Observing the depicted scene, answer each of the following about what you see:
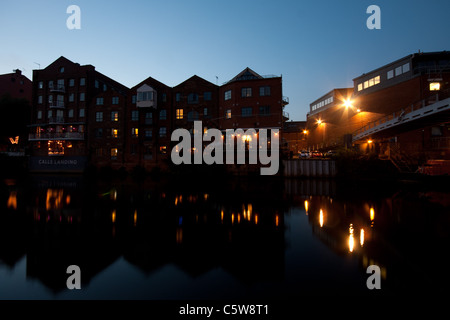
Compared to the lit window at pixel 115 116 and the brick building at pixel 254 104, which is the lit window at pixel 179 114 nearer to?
the brick building at pixel 254 104

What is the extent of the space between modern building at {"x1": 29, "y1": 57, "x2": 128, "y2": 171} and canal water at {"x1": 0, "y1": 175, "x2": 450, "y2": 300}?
31732 millimetres

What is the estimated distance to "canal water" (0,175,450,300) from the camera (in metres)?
5.26

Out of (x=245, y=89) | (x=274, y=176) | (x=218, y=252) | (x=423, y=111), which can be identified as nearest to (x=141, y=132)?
(x=245, y=89)

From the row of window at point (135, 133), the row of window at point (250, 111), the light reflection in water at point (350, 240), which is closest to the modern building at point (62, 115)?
the row of window at point (135, 133)

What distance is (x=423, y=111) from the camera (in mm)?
20734

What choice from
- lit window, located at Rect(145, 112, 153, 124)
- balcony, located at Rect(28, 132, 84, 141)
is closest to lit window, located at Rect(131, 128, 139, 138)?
lit window, located at Rect(145, 112, 153, 124)

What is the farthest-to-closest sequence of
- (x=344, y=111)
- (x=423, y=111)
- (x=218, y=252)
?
(x=344, y=111)
(x=423, y=111)
(x=218, y=252)

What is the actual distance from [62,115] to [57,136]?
438 centimetres

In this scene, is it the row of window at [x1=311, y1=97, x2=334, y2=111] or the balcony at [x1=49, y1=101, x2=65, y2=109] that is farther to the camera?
the row of window at [x1=311, y1=97, x2=334, y2=111]

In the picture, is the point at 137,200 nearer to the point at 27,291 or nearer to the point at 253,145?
the point at 27,291

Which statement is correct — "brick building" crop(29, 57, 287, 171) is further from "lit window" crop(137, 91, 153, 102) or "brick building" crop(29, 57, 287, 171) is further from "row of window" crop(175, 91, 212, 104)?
"row of window" crop(175, 91, 212, 104)

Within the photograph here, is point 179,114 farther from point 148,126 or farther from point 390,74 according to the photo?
point 390,74

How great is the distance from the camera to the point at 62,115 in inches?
1672
